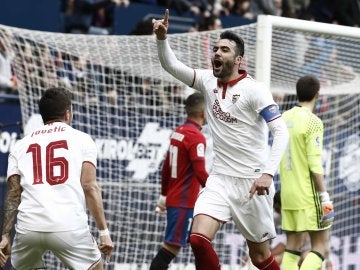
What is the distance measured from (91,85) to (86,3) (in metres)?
3.74

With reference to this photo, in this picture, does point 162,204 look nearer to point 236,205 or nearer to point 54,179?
point 236,205

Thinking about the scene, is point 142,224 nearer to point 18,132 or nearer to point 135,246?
point 135,246

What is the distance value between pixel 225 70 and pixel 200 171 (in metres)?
2.24

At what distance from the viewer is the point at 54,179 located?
6.83 m

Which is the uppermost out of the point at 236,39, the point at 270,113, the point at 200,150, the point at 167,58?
the point at 236,39

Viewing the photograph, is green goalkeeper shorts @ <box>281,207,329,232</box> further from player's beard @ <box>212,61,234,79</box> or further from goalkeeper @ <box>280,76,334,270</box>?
player's beard @ <box>212,61,234,79</box>

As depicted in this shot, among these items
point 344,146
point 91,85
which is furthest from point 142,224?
point 344,146

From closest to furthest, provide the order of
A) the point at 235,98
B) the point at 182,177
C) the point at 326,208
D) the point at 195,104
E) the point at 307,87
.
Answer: the point at 235,98, the point at 326,208, the point at 307,87, the point at 195,104, the point at 182,177

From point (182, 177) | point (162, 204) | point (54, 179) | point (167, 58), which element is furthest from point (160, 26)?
point (162, 204)

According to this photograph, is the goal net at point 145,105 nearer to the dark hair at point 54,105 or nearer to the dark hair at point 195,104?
the dark hair at point 195,104

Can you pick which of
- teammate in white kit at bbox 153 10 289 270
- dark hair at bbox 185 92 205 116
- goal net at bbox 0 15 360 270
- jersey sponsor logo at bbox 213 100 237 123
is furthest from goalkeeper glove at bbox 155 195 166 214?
jersey sponsor logo at bbox 213 100 237 123

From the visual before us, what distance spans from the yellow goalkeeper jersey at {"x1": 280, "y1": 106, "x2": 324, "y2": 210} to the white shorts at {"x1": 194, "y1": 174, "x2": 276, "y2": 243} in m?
1.25

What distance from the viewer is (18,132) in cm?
1130

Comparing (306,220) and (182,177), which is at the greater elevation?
(182,177)
